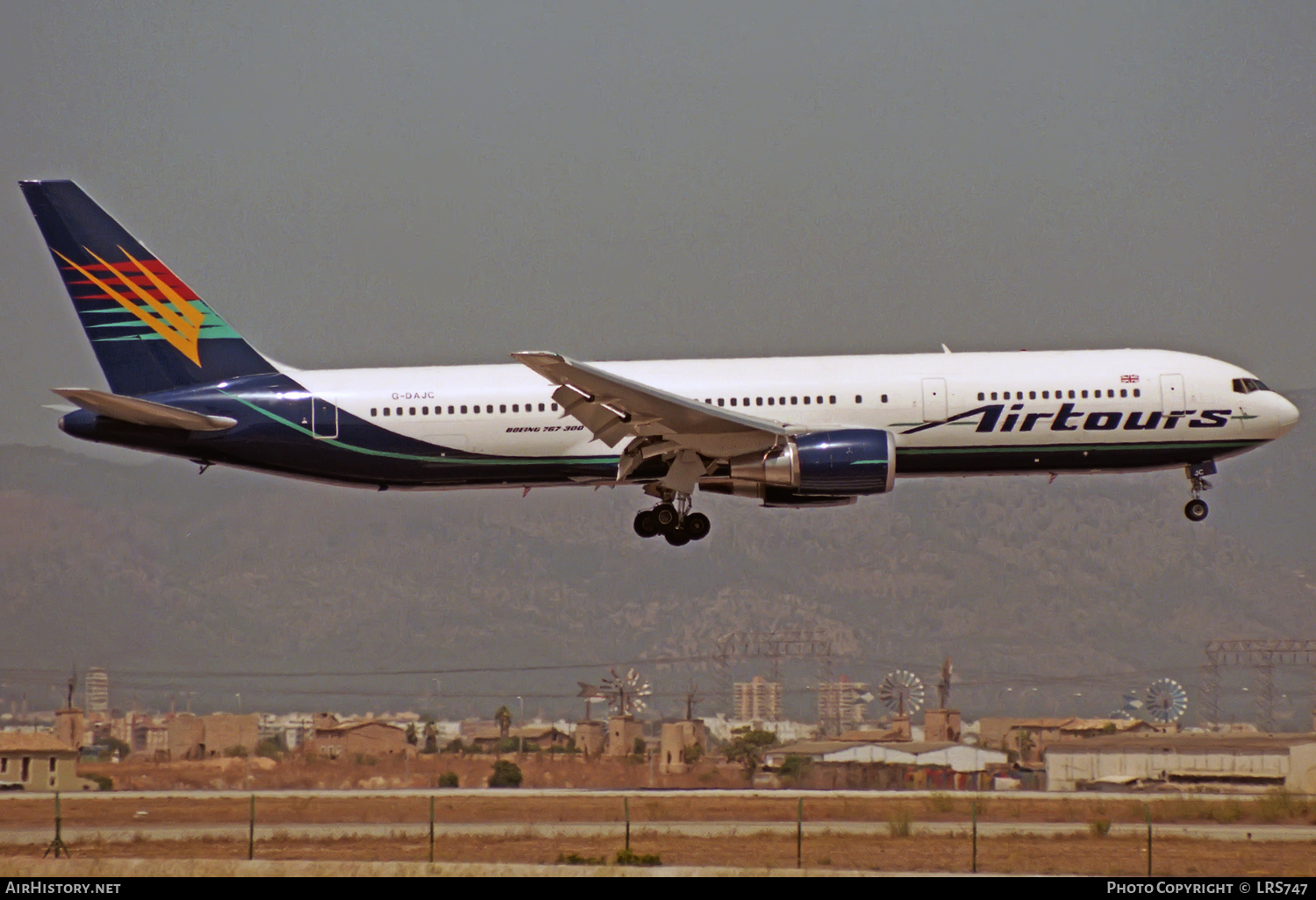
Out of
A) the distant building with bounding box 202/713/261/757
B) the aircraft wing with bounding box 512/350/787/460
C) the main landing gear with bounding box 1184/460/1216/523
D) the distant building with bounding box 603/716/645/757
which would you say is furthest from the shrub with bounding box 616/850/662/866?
the distant building with bounding box 202/713/261/757

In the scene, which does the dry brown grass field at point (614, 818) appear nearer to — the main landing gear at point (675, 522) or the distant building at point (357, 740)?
the distant building at point (357, 740)

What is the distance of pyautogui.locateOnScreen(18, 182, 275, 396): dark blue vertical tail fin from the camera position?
39.4m

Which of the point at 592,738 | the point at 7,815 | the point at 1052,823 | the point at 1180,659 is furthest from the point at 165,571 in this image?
the point at 1052,823

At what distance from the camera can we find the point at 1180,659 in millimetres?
148000

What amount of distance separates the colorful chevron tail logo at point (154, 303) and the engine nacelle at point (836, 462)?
1492cm

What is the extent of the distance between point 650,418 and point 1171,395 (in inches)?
488

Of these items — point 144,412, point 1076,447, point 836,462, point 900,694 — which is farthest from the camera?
point 900,694

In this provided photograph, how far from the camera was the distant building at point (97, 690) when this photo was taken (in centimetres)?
7006

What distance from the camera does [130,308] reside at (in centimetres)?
3994

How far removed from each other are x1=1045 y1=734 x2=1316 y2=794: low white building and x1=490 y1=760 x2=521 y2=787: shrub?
18090mm

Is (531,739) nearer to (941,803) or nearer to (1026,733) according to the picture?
(1026,733)

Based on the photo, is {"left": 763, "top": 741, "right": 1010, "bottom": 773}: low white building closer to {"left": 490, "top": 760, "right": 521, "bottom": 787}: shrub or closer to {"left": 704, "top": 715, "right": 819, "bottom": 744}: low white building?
{"left": 704, "top": 715, "right": 819, "bottom": 744}: low white building

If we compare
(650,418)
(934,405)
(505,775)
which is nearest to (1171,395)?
(934,405)
